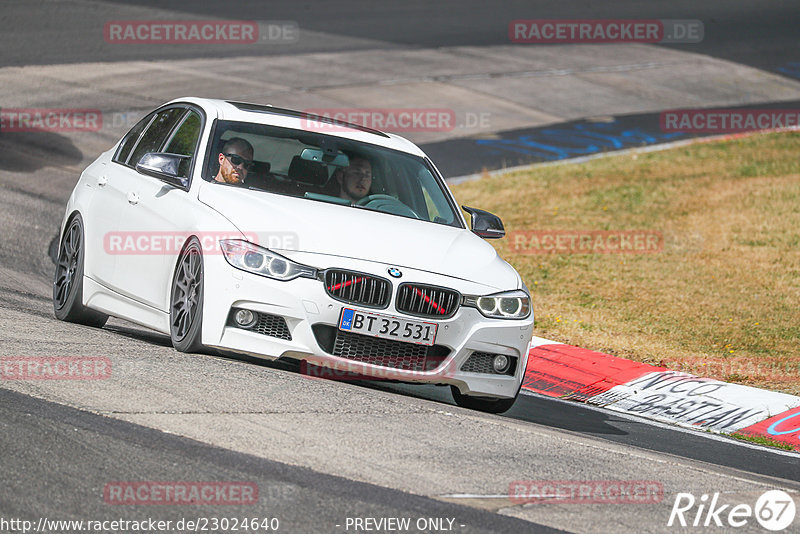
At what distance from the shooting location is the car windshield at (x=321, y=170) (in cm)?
800

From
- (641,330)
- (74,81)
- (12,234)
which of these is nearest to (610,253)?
(641,330)

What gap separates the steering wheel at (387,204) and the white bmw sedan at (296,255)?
0.05ft

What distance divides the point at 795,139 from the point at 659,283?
10448 millimetres

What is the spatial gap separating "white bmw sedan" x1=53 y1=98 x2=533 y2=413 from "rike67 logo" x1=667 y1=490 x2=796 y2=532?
75.3 inches

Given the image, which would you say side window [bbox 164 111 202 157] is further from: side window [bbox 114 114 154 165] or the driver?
the driver

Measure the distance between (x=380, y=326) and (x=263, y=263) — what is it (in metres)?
0.76

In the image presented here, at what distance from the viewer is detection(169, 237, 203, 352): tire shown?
7098mm

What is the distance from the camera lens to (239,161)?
8031 mm

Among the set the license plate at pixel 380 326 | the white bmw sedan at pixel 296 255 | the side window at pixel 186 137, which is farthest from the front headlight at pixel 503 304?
the side window at pixel 186 137

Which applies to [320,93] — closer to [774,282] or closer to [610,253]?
[610,253]

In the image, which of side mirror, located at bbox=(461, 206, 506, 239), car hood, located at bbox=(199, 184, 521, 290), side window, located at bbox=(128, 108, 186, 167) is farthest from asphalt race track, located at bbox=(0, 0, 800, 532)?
side window, located at bbox=(128, 108, 186, 167)

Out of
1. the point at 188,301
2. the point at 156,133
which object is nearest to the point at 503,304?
the point at 188,301

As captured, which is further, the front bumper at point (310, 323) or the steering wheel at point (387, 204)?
the steering wheel at point (387, 204)

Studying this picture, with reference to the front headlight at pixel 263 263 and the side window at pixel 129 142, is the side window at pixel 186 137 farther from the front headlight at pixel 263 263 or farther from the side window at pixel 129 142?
the front headlight at pixel 263 263
